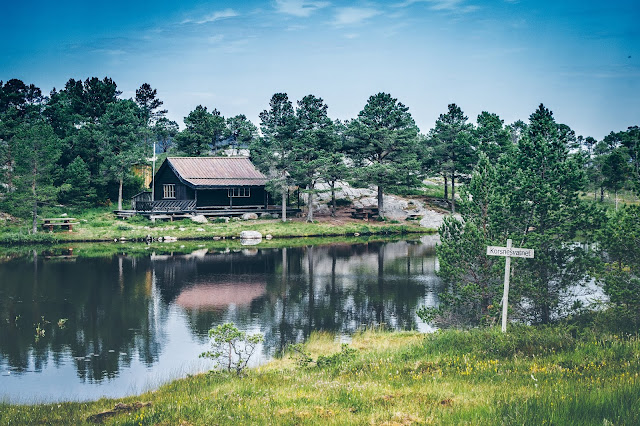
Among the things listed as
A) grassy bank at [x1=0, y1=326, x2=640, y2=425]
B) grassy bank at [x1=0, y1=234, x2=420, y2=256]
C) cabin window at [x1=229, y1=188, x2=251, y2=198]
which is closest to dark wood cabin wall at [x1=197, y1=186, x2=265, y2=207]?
cabin window at [x1=229, y1=188, x2=251, y2=198]

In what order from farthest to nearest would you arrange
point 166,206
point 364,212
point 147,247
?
point 364,212 → point 166,206 → point 147,247

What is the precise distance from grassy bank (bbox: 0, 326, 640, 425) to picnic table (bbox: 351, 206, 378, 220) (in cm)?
5151

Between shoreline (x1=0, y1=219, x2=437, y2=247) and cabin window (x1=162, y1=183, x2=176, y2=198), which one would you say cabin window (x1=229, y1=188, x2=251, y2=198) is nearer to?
shoreline (x1=0, y1=219, x2=437, y2=247)

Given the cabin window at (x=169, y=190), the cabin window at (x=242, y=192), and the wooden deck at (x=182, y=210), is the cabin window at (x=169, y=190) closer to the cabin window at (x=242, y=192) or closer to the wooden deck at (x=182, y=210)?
the wooden deck at (x=182, y=210)

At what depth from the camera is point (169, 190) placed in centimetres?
6650

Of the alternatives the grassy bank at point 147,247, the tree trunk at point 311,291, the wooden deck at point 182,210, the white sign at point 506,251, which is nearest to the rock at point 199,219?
the wooden deck at point 182,210

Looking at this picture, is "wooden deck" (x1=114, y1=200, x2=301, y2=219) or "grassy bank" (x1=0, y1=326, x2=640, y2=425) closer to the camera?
"grassy bank" (x1=0, y1=326, x2=640, y2=425)

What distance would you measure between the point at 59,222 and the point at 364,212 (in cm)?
3398

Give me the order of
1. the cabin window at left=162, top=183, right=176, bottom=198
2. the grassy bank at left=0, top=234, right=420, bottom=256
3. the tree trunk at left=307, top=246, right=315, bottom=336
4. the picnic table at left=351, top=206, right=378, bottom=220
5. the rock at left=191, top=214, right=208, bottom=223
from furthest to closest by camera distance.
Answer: the picnic table at left=351, top=206, right=378, bottom=220 < the cabin window at left=162, top=183, right=176, bottom=198 < the rock at left=191, top=214, right=208, bottom=223 < the grassy bank at left=0, top=234, right=420, bottom=256 < the tree trunk at left=307, top=246, right=315, bottom=336

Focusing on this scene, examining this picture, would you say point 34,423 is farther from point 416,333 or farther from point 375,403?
point 416,333

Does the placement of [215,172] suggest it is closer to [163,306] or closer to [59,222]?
[59,222]

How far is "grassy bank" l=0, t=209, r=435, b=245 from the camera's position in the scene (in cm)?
5050

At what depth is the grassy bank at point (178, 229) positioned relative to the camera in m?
50.5

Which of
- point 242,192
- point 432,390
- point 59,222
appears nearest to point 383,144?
point 242,192
